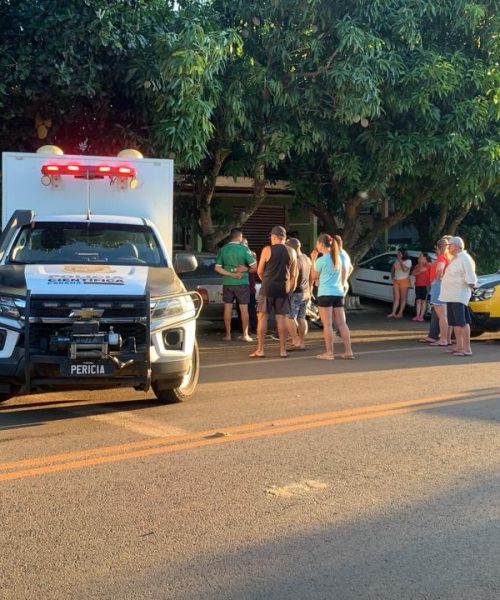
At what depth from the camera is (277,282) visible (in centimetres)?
1020

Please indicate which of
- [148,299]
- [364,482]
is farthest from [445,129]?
[364,482]

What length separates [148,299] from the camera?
6.16 metres

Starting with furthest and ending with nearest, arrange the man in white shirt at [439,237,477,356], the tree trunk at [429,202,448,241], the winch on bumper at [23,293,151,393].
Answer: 1. the tree trunk at [429,202,448,241]
2. the man in white shirt at [439,237,477,356]
3. the winch on bumper at [23,293,151,393]

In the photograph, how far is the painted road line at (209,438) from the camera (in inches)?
202

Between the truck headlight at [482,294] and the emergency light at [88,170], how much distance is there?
668 cm

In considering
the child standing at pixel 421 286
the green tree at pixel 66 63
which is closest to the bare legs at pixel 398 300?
the child standing at pixel 421 286

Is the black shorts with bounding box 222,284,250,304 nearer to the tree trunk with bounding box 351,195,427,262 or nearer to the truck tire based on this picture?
the truck tire

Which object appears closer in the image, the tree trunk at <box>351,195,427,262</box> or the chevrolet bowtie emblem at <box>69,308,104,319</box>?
the chevrolet bowtie emblem at <box>69,308,104,319</box>

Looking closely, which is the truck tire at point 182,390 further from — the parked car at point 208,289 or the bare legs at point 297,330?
the parked car at point 208,289

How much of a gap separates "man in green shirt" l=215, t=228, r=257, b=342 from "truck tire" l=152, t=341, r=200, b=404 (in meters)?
4.37

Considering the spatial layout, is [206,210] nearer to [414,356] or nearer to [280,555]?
[414,356]

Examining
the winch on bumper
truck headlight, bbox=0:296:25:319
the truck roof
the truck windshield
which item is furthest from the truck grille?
the truck roof

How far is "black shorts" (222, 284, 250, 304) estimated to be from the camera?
11805 millimetres

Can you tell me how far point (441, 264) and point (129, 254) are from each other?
6.21m
